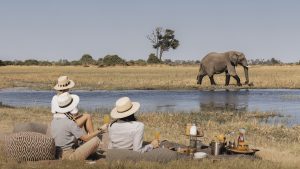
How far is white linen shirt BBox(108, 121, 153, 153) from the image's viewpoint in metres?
10.2

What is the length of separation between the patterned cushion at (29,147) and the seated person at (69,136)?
0.37m

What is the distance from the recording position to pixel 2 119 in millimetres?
18188

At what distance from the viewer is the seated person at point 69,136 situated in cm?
1059

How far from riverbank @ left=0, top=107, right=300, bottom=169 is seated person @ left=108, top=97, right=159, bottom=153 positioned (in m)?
0.42

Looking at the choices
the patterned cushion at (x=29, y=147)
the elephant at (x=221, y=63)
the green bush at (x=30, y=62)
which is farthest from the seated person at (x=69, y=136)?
the green bush at (x=30, y=62)

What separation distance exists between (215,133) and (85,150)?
6.39 metres

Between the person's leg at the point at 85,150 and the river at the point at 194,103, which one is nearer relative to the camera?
the person's leg at the point at 85,150

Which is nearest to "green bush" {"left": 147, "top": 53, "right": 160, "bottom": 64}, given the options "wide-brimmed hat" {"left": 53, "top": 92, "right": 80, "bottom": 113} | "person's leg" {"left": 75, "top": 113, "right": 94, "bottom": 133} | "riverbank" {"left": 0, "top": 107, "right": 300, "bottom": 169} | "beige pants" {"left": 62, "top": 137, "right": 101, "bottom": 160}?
"riverbank" {"left": 0, "top": 107, "right": 300, "bottom": 169}

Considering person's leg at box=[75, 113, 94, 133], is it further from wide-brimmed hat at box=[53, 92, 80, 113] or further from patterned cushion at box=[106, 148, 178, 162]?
patterned cushion at box=[106, 148, 178, 162]

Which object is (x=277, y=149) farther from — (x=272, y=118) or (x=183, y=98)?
(x=183, y=98)

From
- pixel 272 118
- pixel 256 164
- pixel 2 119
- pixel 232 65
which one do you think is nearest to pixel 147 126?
pixel 2 119

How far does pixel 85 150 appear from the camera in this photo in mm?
10555

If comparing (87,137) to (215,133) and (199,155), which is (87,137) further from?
(215,133)

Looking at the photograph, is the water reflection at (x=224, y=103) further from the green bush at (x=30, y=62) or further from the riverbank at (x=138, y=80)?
the green bush at (x=30, y=62)
